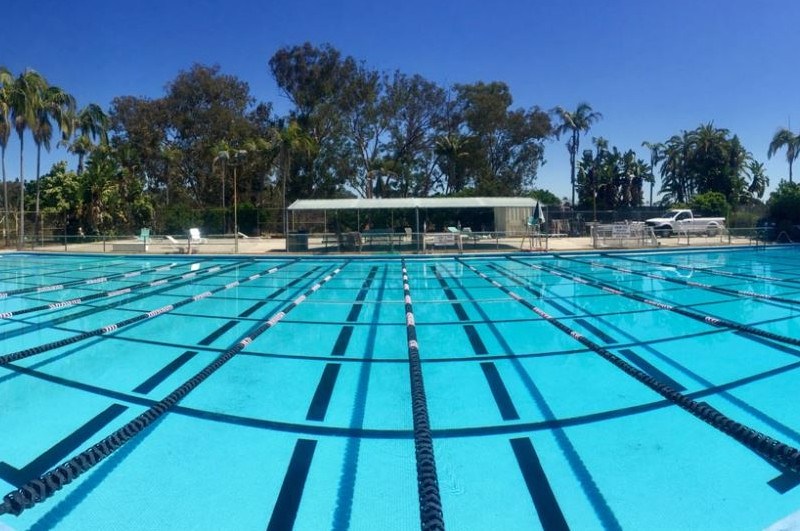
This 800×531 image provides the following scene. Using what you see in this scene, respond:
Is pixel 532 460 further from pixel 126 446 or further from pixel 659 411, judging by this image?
pixel 126 446

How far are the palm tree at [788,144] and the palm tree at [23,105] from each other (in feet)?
163

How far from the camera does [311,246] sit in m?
20.7

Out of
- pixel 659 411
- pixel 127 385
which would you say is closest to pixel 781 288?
pixel 659 411

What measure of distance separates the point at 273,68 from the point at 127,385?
38823 millimetres

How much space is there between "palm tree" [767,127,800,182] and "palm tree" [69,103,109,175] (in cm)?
5065

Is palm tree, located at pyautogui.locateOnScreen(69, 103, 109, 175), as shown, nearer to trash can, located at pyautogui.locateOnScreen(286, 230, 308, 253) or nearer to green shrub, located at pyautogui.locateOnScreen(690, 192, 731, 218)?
trash can, located at pyautogui.locateOnScreen(286, 230, 308, 253)

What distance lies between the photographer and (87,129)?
35.2m

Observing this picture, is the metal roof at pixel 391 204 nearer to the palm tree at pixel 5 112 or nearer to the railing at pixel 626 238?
the railing at pixel 626 238

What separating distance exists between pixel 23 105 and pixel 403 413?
91.1 feet

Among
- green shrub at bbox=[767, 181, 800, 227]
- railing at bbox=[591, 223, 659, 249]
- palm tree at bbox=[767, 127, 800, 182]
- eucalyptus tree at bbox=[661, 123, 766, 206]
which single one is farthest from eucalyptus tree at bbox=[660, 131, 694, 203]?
railing at bbox=[591, 223, 659, 249]

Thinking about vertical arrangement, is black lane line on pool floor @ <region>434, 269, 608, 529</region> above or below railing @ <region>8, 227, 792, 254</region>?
below

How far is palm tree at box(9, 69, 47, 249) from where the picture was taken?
2333 cm

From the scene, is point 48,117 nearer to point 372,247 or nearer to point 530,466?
point 372,247

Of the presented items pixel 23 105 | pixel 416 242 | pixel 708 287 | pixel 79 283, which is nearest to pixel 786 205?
pixel 708 287
